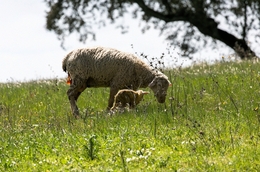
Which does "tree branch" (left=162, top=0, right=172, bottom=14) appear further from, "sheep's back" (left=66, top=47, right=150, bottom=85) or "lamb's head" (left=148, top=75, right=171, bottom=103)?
"lamb's head" (left=148, top=75, right=171, bottom=103)

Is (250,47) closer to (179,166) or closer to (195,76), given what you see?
(195,76)

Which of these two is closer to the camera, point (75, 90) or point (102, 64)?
point (102, 64)

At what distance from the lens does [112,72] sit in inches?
442

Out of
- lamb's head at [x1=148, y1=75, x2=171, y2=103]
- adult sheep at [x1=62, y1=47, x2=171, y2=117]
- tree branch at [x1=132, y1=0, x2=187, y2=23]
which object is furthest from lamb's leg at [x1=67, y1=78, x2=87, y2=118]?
tree branch at [x1=132, y1=0, x2=187, y2=23]

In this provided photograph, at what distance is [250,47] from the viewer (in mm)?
23734

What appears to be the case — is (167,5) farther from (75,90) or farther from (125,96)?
(125,96)

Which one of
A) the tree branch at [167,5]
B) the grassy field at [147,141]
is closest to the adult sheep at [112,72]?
the grassy field at [147,141]

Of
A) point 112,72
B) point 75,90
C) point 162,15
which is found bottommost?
point 75,90

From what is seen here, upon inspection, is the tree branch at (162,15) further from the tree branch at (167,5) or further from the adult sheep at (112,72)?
the adult sheep at (112,72)

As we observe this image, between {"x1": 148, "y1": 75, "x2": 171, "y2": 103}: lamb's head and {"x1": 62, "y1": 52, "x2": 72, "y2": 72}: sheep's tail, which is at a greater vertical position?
{"x1": 62, "y1": 52, "x2": 72, "y2": 72}: sheep's tail

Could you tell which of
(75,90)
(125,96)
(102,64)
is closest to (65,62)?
(75,90)

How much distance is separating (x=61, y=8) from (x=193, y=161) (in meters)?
18.3

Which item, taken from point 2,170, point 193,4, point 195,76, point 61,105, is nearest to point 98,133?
point 2,170

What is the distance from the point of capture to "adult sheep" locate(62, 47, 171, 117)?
1121 cm
